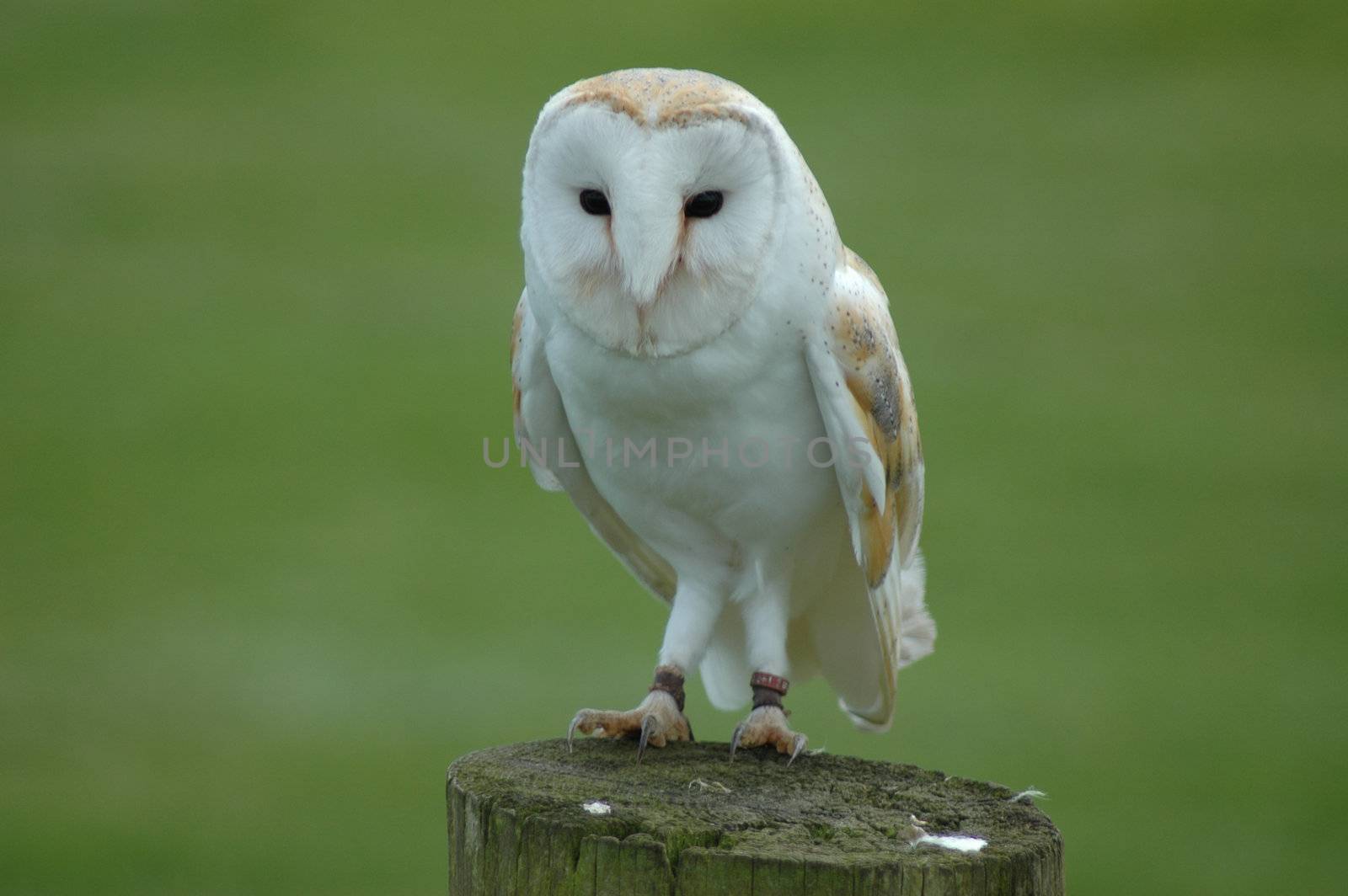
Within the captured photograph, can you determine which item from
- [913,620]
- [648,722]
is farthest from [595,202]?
[913,620]

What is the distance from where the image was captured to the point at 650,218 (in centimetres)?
197

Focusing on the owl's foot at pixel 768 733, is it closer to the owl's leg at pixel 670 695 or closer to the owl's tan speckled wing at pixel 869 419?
the owl's leg at pixel 670 695

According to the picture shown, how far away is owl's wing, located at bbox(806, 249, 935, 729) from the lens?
2.18 meters

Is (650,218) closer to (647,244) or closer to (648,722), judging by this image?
(647,244)

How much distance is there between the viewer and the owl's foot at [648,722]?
226cm

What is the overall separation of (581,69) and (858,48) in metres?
1.70

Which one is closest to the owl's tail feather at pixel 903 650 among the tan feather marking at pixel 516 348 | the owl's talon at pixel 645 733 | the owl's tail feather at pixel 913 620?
the owl's tail feather at pixel 913 620

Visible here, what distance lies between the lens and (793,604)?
2529 millimetres

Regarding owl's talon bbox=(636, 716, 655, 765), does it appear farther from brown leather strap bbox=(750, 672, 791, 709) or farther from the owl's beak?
the owl's beak

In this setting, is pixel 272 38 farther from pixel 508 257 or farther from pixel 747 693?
pixel 747 693

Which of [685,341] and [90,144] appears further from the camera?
[90,144]

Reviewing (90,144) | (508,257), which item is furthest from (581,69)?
(90,144)

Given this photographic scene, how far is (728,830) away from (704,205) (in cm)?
77

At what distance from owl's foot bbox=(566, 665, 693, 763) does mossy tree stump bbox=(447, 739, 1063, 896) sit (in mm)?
110
